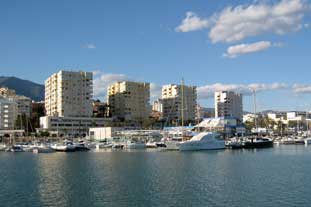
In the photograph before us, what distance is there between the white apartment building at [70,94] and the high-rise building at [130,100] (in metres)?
21.1

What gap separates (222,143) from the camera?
327 feet

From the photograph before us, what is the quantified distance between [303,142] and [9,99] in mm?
113564

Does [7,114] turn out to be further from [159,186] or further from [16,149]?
[159,186]

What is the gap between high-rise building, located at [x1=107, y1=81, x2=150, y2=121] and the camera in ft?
601

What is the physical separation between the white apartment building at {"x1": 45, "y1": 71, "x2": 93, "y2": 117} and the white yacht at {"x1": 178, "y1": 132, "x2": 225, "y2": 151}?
250 feet

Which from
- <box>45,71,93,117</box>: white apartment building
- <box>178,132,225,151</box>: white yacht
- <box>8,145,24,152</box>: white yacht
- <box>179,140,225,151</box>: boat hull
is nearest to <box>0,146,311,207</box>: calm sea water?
<box>179,140,225,151</box>: boat hull

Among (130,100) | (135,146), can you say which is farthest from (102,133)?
(130,100)

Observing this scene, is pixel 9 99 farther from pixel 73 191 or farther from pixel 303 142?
pixel 73 191

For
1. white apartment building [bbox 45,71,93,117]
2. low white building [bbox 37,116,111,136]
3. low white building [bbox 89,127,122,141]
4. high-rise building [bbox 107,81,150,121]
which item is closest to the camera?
low white building [bbox 89,127,122,141]

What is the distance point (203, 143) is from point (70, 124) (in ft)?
244

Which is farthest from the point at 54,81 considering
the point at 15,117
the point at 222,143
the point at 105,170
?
the point at 105,170

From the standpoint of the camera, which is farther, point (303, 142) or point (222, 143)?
point (303, 142)

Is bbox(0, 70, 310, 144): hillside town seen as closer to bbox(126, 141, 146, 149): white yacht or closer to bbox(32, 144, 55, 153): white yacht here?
bbox(126, 141, 146, 149): white yacht

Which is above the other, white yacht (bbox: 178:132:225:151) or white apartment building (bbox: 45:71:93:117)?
white apartment building (bbox: 45:71:93:117)
